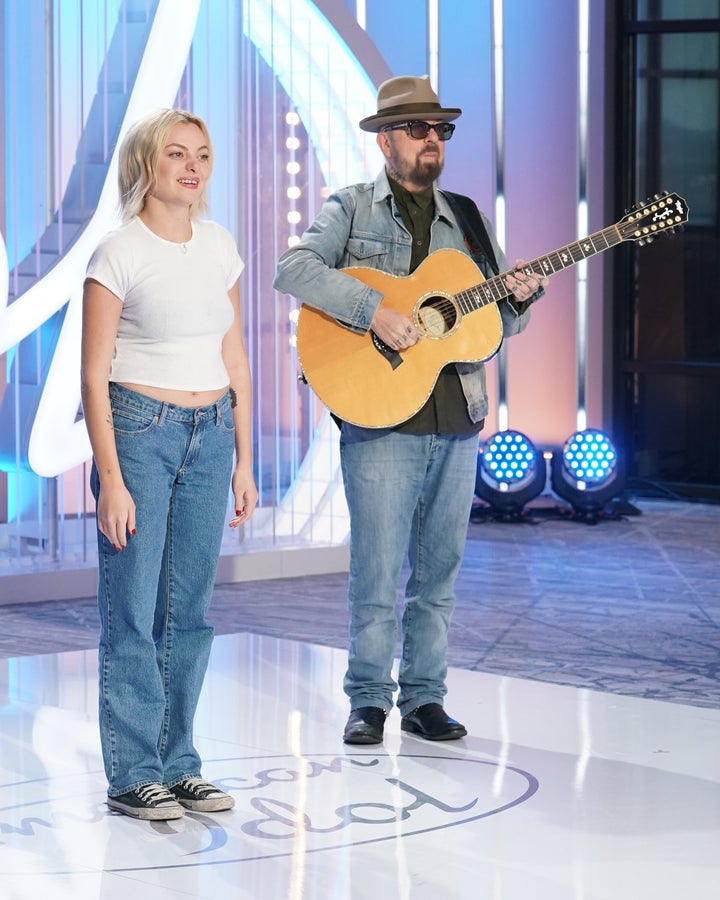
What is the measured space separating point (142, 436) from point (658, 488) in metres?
7.39

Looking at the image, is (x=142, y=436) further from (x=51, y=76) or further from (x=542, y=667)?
(x=51, y=76)

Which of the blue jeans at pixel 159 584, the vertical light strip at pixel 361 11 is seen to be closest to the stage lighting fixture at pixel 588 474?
the vertical light strip at pixel 361 11

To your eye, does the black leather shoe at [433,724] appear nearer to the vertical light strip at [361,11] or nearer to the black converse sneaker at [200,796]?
the black converse sneaker at [200,796]

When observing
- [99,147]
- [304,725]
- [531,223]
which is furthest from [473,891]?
[531,223]

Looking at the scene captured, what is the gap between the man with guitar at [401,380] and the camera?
3.61 meters

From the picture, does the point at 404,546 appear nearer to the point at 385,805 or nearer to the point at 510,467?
the point at 385,805

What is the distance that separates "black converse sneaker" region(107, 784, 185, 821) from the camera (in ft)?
9.88

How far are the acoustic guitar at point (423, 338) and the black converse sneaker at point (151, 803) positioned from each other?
104 centimetres

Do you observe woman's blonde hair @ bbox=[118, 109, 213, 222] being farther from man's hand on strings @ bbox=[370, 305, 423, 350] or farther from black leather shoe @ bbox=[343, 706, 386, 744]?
black leather shoe @ bbox=[343, 706, 386, 744]

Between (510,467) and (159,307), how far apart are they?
19.6 feet

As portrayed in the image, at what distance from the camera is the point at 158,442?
2.93m

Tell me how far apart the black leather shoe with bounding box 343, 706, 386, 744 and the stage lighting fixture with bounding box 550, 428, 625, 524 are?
16.7 ft

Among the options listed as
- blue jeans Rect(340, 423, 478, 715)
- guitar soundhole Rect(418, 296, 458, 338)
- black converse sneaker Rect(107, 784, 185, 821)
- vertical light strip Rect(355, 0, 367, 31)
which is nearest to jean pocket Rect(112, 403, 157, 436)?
black converse sneaker Rect(107, 784, 185, 821)

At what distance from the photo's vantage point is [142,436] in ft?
9.58
